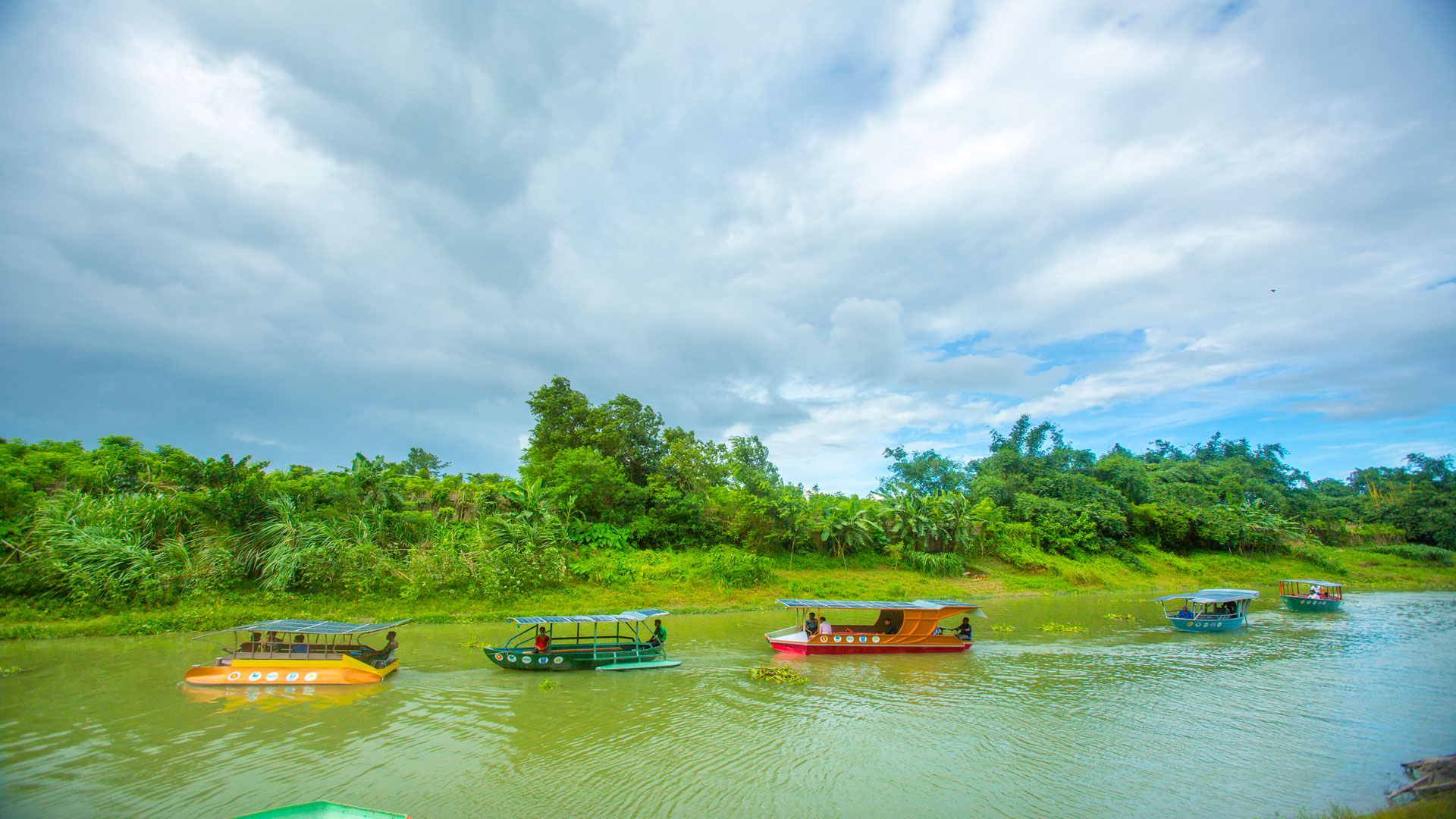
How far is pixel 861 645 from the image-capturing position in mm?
21922

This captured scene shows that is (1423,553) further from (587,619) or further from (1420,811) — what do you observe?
(587,619)

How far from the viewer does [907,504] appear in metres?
42.5

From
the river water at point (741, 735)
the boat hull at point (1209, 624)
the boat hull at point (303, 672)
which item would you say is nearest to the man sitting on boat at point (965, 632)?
the river water at point (741, 735)

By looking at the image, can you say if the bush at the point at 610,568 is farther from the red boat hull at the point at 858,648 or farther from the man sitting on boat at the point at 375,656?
the man sitting on boat at the point at 375,656

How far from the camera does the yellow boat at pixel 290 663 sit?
16.1 m

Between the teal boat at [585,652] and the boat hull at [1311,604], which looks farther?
the boat hull at [1311,604]

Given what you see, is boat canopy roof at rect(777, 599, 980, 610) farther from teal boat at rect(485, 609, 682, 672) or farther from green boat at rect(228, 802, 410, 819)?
green boat at rect(228, 802, 410, 819)

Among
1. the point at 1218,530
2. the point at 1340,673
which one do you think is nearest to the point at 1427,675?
the point at 1340,673

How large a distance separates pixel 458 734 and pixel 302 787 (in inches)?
121

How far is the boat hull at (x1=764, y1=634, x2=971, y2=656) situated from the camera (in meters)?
21.4

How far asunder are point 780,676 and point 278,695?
13.0m

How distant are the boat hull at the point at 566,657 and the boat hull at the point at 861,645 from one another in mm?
4845

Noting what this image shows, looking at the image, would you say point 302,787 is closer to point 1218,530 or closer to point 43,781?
point 43,781

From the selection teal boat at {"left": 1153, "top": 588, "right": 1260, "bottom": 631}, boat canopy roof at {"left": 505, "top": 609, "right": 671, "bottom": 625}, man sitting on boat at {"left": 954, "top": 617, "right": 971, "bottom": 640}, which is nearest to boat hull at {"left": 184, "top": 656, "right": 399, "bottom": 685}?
boat canopy roof at {"left": 505, "top": 609, "right": 671, "bottom": 625}
